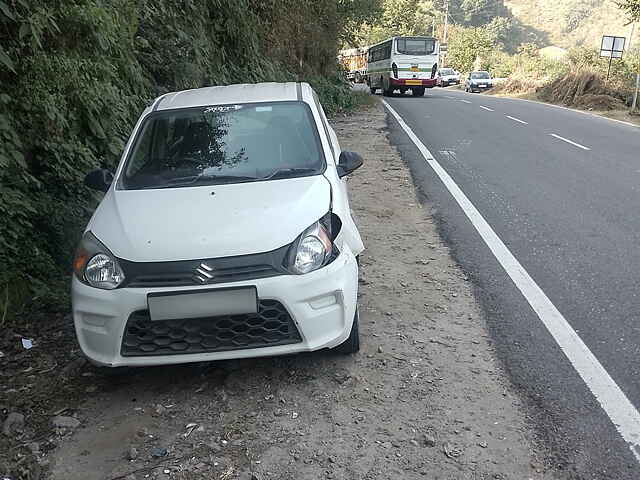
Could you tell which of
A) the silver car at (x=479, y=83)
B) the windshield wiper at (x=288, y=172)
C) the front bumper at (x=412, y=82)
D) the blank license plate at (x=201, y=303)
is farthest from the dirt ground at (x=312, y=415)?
the silver car at (x=479, y=83)

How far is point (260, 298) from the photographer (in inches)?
135

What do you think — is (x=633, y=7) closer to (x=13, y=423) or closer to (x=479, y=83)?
(x=479, y=83)

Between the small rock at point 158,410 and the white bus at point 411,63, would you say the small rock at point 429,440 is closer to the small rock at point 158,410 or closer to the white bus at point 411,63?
the small rock at point 158,410

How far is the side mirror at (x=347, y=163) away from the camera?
15.6 ft

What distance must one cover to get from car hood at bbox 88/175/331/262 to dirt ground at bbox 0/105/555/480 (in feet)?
2.82

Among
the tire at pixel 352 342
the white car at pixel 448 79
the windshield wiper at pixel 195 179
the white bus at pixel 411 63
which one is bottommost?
the white car at pixel 448 79

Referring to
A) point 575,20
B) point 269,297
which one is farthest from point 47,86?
point 575,20

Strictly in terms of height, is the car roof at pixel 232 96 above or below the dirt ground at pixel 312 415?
above

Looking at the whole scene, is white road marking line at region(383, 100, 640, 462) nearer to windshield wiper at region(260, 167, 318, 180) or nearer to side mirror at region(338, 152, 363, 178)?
side mirror at region(338, 152, 363, 178)

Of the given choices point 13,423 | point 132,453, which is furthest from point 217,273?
point 13,423

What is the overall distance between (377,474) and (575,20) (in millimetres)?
127945

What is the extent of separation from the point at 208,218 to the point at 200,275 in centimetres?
43

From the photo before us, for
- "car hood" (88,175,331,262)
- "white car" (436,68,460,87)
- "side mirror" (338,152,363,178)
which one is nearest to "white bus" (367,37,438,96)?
"white car" (436,68,460,87)

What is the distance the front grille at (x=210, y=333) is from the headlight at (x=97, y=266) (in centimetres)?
25
